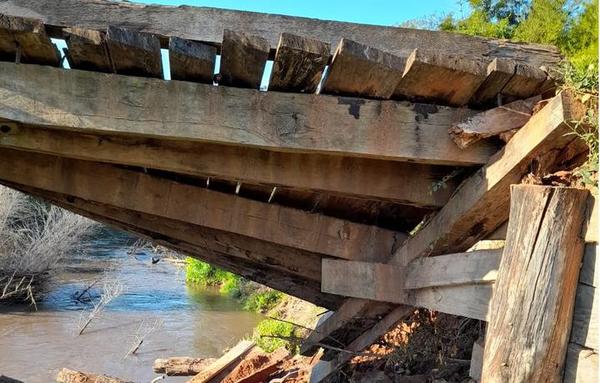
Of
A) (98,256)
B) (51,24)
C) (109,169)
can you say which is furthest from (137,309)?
(51,24)

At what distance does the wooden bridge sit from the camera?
7.01ft

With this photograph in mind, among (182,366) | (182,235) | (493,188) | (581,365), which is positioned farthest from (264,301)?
(581,365)

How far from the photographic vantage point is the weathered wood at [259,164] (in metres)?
2.67

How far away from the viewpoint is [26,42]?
2.21 m

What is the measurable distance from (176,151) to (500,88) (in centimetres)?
158

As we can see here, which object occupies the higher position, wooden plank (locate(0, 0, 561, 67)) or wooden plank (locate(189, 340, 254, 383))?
wooden plank (locate(0, 0, 561, 67))

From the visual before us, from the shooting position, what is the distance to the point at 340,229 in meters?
3.46

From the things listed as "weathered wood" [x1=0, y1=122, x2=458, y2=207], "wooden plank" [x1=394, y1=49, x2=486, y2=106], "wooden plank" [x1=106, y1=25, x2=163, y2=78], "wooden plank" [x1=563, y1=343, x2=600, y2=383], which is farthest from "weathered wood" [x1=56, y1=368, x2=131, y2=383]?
"wooden plank" [x1=563, y1=343, x2=600, y2=383]

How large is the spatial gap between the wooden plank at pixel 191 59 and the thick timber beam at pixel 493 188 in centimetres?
136

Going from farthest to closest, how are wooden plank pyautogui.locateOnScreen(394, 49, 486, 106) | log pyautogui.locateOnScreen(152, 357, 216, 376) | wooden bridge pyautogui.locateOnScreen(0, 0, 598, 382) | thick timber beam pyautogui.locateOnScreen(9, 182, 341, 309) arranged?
log pyautogui.locateOnScreen(152, 357, 216, 376), thick timber beam pyautogui.locateOnScreen(9, 182, 341, 309), wooden plank pyautogui.locateOnScreen(394, 49, 486, 106), wooden bridge pyautogui.locateOnScreen(0, 0, 598, 382)

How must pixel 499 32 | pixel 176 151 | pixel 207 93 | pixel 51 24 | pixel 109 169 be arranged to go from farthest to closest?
1. pixel 499 32
2. pixel 109 169
3. pixel 176 151
4. pixel 207 93
5. pixel 51 24

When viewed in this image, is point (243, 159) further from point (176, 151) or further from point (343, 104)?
point (343, 104)

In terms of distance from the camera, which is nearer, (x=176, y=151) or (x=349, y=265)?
(x=176, y=151)

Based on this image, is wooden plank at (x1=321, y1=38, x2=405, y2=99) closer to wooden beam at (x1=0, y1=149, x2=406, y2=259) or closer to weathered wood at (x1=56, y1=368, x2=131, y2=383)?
wooden beam at (x1=0, y1=149, x2=406, y2=259)
